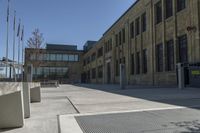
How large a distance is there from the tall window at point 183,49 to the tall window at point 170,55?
1313mm

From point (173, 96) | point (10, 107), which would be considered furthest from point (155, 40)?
point (10, 107)

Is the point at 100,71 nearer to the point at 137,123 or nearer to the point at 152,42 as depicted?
the point at 152,42

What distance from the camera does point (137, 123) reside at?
5973 millimetres

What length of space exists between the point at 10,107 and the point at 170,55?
21058 mm

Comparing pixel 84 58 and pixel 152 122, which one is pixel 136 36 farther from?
pixel 84 58

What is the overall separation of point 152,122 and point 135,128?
78cm

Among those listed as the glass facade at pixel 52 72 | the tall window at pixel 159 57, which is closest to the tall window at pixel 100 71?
the glass facade at pixel 52 72

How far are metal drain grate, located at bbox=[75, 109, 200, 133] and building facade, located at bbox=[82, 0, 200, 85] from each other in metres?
14.3

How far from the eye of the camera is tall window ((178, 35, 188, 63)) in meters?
21.9

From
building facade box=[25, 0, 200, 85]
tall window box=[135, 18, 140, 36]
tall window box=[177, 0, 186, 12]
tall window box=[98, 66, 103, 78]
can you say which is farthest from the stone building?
tall window box=[177, 0, 186, 12]

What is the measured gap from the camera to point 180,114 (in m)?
6.98

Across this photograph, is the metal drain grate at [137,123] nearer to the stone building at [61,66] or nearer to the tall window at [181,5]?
the tall window at [181,5]

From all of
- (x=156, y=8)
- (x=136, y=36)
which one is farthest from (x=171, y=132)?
(x=136, y=36)

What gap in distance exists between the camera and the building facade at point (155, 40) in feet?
68.5
